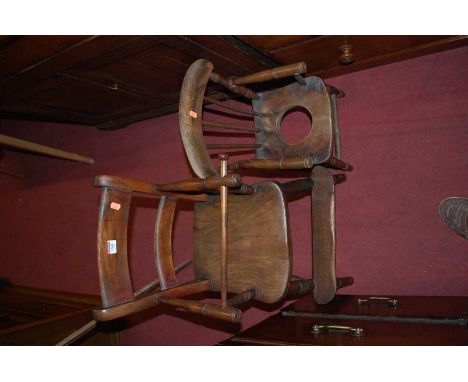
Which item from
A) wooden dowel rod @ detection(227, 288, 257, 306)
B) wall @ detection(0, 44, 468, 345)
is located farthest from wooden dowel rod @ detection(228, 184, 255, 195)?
wall @ detection(0, 44, 468, 345)

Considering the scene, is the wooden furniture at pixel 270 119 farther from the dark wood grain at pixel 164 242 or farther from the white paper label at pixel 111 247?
the white paper label at pixel 111 247

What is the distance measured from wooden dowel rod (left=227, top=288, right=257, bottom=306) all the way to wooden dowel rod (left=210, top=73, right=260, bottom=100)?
87 cm

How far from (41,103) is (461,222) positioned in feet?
7.85

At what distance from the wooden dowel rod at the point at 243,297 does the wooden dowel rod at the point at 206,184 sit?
42 cm

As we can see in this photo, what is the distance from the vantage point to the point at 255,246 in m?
1.60

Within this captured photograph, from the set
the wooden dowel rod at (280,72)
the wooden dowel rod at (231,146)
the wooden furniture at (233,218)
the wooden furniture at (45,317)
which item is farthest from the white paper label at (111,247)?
the wooden furniture at (45,317)

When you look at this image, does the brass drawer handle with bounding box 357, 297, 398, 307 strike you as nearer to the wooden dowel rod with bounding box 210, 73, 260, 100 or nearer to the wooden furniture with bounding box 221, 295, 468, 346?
the wooden furniture with bounding box 221, 295, 468, 346

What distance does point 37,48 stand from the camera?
1.61 m

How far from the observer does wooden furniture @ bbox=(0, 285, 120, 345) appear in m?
2.30

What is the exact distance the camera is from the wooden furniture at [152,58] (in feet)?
5.30

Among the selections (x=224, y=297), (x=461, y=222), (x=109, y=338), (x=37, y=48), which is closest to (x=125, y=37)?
(x=37, y=48)

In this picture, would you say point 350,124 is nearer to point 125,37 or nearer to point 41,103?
point 125,37

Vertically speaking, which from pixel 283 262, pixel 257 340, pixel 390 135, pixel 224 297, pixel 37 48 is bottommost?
pixel 257 340

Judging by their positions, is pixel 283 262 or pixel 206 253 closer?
pixel 283 262
